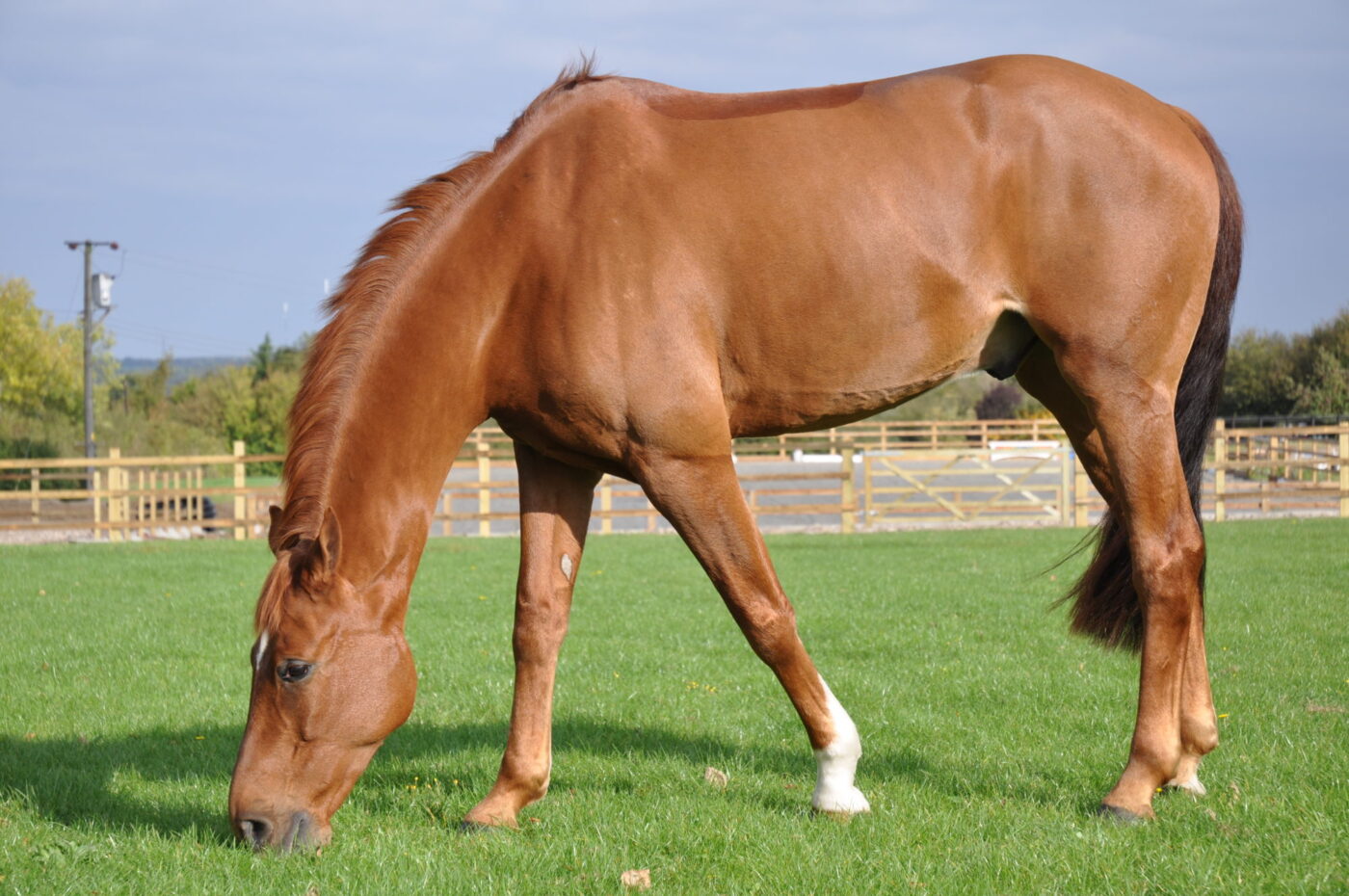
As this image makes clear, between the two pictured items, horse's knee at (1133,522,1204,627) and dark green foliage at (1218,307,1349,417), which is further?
dark green foliage at (1218,307,1349,417)

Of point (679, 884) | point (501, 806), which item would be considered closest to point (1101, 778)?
point (679, 884)

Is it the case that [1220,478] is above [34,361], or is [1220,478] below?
below

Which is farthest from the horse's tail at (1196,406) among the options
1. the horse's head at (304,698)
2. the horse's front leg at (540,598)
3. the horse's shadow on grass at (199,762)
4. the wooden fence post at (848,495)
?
the wooden fence post at (848,495)

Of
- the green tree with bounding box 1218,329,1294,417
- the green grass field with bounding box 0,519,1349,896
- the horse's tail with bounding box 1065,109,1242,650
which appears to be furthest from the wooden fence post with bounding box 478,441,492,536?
the green tree with bounding box 1218,329,1294,417

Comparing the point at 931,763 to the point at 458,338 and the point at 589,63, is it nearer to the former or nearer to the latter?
the point at 458,338

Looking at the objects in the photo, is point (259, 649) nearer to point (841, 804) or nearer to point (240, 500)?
point (841, 804)

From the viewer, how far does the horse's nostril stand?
3.46 m

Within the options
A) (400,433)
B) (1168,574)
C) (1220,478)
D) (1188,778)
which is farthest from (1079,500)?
(400,433)

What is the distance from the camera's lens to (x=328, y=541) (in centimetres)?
346

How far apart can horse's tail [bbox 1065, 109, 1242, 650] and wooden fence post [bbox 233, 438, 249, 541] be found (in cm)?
1765

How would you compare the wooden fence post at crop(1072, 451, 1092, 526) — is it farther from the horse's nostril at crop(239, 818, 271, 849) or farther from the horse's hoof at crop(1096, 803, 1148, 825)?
the horse's nostril at crop(239, 818, 271, 849)

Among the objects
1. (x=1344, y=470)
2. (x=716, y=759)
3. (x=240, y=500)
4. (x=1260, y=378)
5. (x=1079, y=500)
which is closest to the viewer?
(x=716, y=759)

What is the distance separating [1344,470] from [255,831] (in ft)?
70.6

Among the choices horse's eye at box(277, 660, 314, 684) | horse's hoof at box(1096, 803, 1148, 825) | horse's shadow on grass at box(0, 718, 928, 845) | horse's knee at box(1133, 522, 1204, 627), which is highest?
horse's knee at box(1133, 522, 1204, 627)
